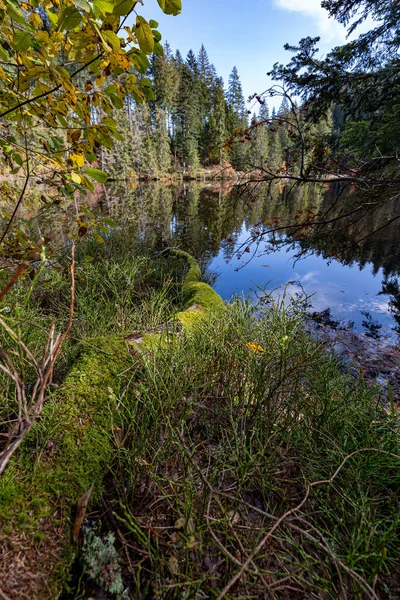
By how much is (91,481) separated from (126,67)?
1.88 metres

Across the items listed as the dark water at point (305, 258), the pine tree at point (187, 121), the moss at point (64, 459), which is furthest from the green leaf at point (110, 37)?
the pine tree at point (187, 121)

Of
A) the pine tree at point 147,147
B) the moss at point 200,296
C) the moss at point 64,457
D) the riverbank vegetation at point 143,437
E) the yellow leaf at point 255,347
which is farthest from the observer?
the pine tree at point 147,147

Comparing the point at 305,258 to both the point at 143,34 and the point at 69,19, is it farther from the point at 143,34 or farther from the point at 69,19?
the point at 69,19

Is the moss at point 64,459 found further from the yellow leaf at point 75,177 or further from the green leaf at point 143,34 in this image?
the green leaf at point 143,34

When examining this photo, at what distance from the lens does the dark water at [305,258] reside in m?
3.27

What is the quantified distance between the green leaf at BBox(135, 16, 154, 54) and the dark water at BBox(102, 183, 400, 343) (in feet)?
6.29

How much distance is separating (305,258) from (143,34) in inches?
194

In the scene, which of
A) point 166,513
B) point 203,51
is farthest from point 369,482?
point 203,51

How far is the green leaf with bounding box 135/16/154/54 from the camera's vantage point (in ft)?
2.63

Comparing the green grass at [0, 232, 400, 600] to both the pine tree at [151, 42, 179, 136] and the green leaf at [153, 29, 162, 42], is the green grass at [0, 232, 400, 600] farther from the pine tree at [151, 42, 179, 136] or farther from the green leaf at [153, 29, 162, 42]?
the pine tree at [151, 42, 179, 136]

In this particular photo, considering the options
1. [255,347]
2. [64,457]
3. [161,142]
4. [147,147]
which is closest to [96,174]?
[64,457]

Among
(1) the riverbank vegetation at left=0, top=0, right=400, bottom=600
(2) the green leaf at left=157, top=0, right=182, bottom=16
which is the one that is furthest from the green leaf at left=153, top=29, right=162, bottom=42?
(2) the green leaf at left=157, top=0, right=182, bottom=16

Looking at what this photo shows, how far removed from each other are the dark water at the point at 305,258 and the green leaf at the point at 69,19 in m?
2.08

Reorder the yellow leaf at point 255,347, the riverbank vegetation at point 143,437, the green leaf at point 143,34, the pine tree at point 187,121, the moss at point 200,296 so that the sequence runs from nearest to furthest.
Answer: the green leaf at point 143,34, the riverbank vegetation at point 143,437, the yellow leaf at point 255,347, the moss at point 200,296, the pine tree at point 187,121
